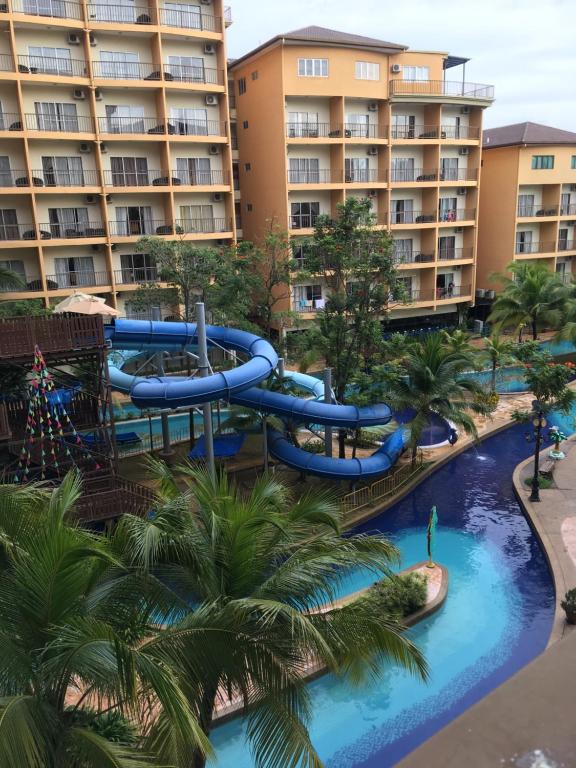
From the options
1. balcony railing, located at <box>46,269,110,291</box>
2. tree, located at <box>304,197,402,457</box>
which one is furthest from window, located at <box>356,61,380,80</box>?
balcony railing, located at <box>46,269,110,291</box>

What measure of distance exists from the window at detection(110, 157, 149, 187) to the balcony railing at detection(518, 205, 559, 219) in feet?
91.1

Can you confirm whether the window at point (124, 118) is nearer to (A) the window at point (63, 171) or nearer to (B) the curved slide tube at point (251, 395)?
(A) the window at point (63, 171)

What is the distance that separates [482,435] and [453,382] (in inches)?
254

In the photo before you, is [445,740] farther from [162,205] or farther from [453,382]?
Result: [162,205]

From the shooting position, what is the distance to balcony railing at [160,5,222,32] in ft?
111

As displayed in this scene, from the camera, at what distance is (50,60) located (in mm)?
31781

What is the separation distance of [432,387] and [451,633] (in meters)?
9.72

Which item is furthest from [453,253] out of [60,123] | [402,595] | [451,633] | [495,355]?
[451,633]

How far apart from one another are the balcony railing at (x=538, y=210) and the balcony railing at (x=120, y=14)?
2888 centimetres

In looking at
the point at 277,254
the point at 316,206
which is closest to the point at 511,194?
the point at 316,206

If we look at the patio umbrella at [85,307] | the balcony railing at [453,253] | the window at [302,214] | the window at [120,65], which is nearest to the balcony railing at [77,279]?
the window at [120,65]

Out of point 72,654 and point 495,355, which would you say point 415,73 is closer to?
point 495,355

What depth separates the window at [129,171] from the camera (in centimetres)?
3422

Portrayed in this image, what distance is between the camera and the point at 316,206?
39125mm
